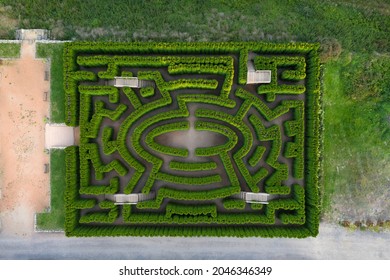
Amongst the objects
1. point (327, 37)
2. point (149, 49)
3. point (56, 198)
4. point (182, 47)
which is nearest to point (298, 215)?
point (327, 37)

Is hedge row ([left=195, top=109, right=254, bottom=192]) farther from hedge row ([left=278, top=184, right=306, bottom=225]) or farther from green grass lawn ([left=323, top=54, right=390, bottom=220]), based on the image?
green grass lawn ([left=323, top=54, right=390, bottom=220])

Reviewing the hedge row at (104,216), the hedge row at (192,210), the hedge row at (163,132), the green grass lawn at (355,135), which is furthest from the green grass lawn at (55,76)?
the green grass lawn at (355,135)

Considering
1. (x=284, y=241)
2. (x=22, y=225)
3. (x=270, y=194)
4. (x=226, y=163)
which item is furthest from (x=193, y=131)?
(x=22, y=225)

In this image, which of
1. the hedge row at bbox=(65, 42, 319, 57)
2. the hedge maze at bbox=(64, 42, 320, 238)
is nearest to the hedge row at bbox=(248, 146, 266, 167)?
the hedge maze at bbox=(64, 42, 320, 238)

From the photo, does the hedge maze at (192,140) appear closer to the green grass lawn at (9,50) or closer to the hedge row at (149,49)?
the hedge row at (149,49)

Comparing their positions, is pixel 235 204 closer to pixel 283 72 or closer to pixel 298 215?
pixel 298 215

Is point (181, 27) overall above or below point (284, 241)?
above
